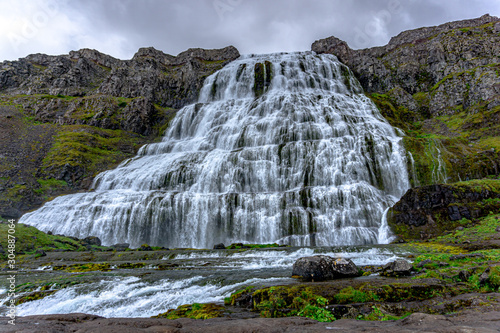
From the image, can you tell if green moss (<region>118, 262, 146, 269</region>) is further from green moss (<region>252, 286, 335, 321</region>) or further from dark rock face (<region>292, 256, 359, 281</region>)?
green moss (<region>252, 286, 335, 321</region>)

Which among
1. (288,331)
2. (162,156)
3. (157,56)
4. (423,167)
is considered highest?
(157,56)

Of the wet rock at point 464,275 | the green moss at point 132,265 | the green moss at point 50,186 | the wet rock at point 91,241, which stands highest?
the green moss at point 50,186

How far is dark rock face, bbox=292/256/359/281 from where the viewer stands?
1032cm

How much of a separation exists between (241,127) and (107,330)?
41.6 metres

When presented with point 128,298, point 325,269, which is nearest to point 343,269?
point 325,269

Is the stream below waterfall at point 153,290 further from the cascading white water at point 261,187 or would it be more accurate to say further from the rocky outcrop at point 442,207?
the cascading white water at point 261,187

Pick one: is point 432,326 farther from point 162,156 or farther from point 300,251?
point 162,156

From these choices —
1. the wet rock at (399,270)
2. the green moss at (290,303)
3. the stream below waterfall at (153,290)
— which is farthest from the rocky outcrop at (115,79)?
the green moss at (290,303)

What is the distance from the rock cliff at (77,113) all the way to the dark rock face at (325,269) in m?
38.7

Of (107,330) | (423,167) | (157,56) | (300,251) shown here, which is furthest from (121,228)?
(157,56)

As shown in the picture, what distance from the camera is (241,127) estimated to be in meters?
45.6

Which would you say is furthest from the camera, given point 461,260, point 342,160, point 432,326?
point 342,160

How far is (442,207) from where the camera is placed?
23.8 meters

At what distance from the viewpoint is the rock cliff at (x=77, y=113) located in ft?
141
